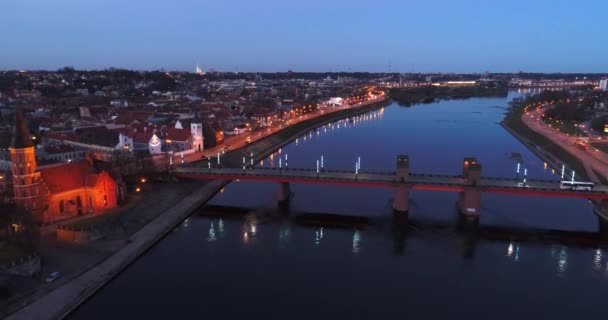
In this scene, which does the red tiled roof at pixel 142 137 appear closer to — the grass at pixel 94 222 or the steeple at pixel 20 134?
the grass at pixel 94 222

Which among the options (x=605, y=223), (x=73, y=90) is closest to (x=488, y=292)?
(x=605, y=223)

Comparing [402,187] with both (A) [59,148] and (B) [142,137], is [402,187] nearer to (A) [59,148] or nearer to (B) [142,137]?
(B) [142,137]

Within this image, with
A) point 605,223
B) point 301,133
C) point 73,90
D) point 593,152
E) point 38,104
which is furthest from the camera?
point 73,90

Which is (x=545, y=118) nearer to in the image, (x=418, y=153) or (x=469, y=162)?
(x=418, y=153)

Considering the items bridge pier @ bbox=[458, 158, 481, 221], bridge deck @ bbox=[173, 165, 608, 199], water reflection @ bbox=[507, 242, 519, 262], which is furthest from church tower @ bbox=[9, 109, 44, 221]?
water reflection @ bbox=[507, 242, 519, 262]

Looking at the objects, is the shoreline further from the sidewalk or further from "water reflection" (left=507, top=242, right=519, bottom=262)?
"water reflection" (left=507, top=242, right=519, bottom=262)

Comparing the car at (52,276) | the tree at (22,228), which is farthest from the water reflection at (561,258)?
the tree at (22,228)
